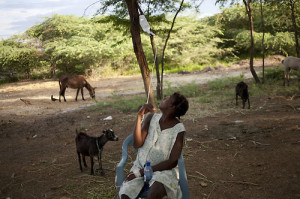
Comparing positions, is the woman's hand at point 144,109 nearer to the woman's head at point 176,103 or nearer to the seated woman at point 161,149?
the seated woman at point 161,149

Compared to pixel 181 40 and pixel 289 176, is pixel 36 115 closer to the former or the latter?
pixel 289 176

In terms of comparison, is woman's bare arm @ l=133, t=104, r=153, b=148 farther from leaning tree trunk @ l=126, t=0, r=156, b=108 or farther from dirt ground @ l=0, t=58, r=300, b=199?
leaning tree trunk @ l=126, t=0, r=156, b=108

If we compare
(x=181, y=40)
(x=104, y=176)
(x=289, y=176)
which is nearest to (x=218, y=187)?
(x=289, y=176)

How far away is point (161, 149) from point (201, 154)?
2.19m

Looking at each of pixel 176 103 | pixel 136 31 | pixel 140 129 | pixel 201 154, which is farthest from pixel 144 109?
pixel 136 31

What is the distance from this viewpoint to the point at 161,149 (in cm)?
254

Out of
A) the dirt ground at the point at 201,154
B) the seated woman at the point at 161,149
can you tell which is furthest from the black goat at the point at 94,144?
the seated woman at the point at 161,149

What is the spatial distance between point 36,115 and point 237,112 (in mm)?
6493

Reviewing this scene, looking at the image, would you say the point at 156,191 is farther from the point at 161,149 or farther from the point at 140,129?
the point at 140,129

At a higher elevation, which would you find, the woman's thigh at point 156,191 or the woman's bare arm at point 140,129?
the woman's bare arm at point 140,129

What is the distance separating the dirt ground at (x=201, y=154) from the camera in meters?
3.43

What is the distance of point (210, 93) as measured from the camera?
10195 millimetres

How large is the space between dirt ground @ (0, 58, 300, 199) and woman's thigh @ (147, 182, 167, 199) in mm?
1064

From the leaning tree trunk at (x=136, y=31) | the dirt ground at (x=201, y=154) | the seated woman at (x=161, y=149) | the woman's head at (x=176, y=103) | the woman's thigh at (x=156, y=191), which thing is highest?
the leaning tree trunk at (x=136, y=31)
